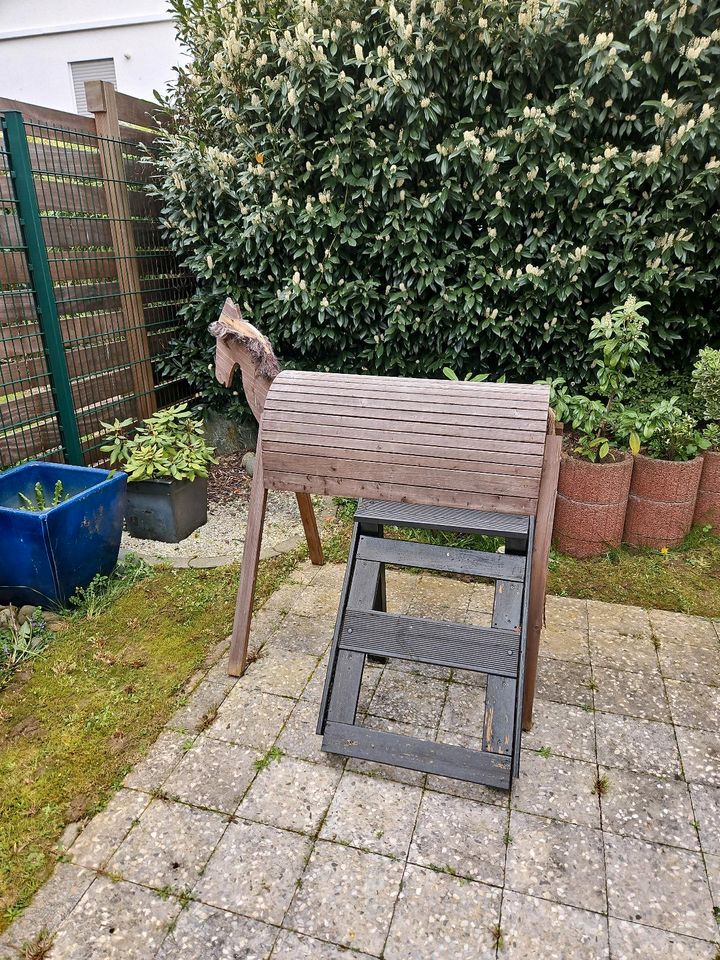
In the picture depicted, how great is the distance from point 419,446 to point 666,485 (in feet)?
7.10

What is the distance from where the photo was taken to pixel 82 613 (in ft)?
11.0

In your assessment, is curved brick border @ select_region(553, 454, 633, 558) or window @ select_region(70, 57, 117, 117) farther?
window @ select_region(70, 57, 117, 117)

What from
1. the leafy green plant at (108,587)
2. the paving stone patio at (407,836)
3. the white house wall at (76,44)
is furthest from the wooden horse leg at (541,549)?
the white house wall at (76,44)

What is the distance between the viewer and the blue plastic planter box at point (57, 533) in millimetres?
3158

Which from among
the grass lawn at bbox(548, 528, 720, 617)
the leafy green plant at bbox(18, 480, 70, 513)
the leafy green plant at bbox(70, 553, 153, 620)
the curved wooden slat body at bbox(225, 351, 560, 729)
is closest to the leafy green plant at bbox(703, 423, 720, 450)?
the grass lawn at bbox(548, 528, 720, 617)

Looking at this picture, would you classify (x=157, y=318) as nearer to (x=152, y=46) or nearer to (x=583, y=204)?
(x=583, y=204)

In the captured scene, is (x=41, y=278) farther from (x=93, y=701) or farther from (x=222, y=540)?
(x=93, y=701)

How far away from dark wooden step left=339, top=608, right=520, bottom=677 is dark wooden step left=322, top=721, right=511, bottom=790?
291 mm

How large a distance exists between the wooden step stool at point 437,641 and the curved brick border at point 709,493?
2.21 metres

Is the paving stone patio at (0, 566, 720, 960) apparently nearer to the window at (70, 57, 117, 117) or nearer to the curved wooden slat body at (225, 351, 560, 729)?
the curved wooden slat body at (225, 351, 560, 729)

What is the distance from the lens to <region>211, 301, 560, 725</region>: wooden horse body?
2432mm

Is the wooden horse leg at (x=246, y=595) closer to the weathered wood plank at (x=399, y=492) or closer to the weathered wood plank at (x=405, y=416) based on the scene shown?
the weathered wood plank at (x=399, y=492)

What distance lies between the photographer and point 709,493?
13.4ft

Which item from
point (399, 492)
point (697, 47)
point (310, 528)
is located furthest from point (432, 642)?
point (697, 47)
